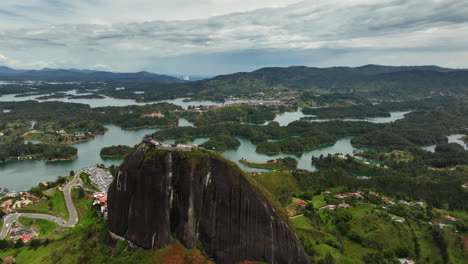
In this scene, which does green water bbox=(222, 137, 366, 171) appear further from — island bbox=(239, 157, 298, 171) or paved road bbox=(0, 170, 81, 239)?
paved road bbox=(0, 170, 81, 239)

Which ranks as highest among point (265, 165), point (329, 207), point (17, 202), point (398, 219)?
point (17, 202)

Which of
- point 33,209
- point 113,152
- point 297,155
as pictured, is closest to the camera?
point 33,209

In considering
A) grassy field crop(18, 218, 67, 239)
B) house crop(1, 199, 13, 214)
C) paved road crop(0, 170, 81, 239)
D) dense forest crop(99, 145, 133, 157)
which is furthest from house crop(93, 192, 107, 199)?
dense forest crop(99, 145, 133, 157)

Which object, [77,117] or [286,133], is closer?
[286,133]

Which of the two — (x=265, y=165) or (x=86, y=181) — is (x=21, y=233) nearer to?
(x=86, y=181)

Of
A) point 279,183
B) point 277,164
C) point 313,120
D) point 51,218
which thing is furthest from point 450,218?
point 313,120

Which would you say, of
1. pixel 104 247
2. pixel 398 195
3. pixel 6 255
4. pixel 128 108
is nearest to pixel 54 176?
pixel 6 255

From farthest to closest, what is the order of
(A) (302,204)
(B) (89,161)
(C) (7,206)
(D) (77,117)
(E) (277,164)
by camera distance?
(D) (77,117) → (B) (89,161) → (E) (277,164) → (A) (302,204) → (C) (7,206)
